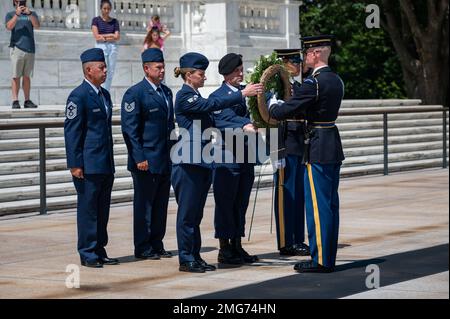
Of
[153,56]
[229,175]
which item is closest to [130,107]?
[153,56]

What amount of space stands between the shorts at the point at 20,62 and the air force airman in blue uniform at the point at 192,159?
9065 mm

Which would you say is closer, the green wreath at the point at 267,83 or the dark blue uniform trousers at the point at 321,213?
the dark blue uniform trousers at the point at 321,213

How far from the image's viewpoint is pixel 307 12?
39.7 meters

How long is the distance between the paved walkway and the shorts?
4003 mm

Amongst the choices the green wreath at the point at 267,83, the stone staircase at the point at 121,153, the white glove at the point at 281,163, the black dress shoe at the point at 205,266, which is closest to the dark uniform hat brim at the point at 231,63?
the green wreath at the point at 267,83

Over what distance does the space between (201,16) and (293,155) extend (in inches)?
510

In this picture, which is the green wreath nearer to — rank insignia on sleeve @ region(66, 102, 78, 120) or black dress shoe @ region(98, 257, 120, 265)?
rank insignia on sleeve @ region(66, 102, 78, 120)

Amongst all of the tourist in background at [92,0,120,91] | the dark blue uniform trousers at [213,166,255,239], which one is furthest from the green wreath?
the tourist in background at [92,0,120,91]

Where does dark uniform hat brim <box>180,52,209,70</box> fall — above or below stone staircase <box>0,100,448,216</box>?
above

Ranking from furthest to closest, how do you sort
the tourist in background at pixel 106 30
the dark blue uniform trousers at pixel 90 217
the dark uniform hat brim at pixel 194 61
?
the tourist in background at pixel 106 30, the dark blue uniform trousers at pixel 90 217, the dark uniform hat brim at pixel 194 61

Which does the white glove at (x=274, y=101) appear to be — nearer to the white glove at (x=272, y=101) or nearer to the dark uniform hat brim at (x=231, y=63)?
the white glove at (x=272, y=101)

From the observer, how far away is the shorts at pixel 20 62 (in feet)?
66.0

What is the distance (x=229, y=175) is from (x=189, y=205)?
1.72 feet

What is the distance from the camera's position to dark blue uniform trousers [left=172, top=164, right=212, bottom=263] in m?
11.3
